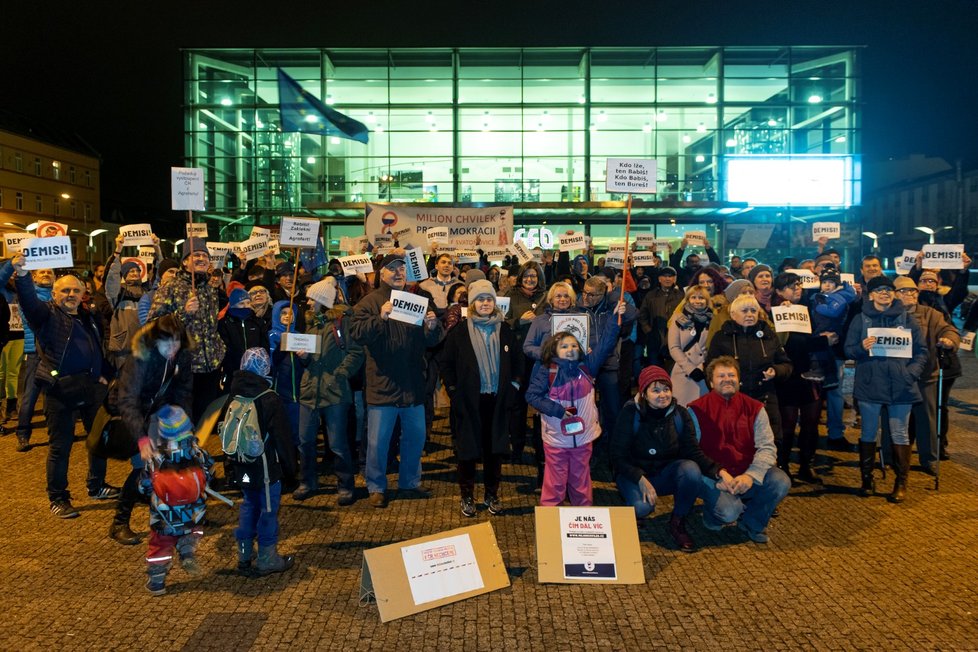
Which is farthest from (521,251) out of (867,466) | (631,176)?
(867,466)

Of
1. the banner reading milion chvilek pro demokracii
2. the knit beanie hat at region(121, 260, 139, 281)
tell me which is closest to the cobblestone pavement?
the knit beanie hat at region(121, 260, 139, 281)

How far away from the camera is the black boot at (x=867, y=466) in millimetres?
6945

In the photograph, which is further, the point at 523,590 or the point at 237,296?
the point at 237,296

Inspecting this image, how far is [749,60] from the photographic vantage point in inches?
1156

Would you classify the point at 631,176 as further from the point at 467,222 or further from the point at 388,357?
the point at 467,222

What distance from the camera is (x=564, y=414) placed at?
6.01m

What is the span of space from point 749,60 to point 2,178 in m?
57.0

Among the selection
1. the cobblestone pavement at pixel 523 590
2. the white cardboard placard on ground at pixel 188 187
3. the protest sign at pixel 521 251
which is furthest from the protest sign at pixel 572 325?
the protest sign at pixel 521 251

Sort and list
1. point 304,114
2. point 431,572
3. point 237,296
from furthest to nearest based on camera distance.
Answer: point 304,114
point 237,296
point 431,572

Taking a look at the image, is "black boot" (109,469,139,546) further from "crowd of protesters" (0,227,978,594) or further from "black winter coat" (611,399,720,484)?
"black winter coat" (611,399,720,484)

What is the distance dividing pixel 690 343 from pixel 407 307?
2814 millimetres

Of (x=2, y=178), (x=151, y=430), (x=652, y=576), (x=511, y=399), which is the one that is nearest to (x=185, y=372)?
(x=151, y=430)

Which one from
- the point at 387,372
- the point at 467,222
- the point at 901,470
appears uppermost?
the point at 467,222

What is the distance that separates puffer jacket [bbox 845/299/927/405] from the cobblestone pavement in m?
0.93
